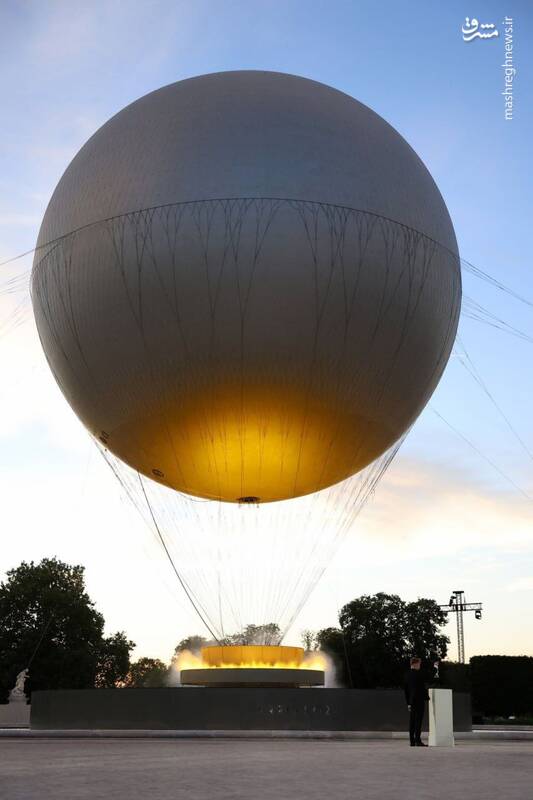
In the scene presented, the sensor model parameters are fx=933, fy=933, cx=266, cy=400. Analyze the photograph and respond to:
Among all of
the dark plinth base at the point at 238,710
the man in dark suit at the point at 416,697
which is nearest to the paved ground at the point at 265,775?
the man in dark suit at the point at 416,697

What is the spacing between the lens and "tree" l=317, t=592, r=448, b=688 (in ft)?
257

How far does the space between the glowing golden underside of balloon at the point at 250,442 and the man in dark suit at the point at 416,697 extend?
7032 millimetres

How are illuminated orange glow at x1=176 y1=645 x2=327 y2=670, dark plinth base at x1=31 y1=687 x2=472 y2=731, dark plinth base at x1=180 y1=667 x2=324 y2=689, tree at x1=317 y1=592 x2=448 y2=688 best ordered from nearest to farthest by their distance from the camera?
dark plinth base at x1=31 y1=687 x2=472 y2=731
dark plinth base at x1=180 y1=667 x2=324 y2=689
illuminated orange glow at x1=176 y1=645 x2=327 y2=670
tree at x1=317 y1=592 x2=448 y2=688

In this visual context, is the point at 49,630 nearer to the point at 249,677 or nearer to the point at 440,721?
the point at 249,677

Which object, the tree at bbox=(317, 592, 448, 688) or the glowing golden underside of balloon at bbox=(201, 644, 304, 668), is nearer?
the glowing golden underside of balloon at bbox=(201, 644, 304, 668)

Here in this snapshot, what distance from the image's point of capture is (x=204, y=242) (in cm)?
1938

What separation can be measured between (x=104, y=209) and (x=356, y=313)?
594cm

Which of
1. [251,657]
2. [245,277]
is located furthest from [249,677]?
[245,277]

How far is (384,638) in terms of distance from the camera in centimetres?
8006

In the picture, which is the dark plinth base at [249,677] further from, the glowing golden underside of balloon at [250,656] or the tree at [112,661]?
the tree at [112,661]

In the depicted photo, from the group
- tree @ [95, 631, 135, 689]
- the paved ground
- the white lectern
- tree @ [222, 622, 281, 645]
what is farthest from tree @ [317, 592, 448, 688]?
the paved ground

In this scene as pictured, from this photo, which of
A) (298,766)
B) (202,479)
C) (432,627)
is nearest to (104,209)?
(202,479)

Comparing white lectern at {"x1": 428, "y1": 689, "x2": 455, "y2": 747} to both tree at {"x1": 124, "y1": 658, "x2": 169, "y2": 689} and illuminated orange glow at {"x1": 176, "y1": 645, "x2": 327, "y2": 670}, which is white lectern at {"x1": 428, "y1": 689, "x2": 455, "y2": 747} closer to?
illuminated orange glow at {"x1": 176, "y1": 645, "x2": 327, "y2": 670}

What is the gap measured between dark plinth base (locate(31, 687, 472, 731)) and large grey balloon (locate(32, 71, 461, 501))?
5.20m
